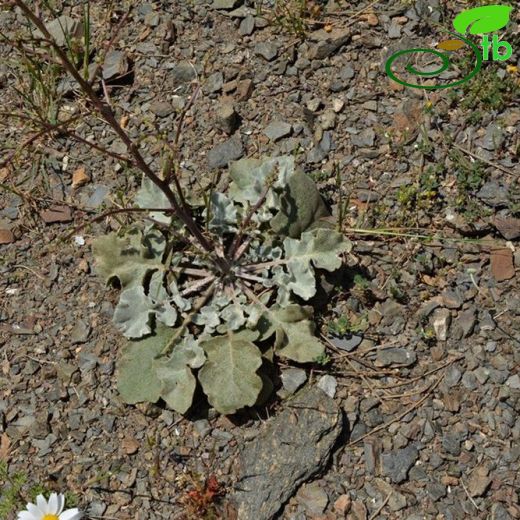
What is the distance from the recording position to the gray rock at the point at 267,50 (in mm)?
4297

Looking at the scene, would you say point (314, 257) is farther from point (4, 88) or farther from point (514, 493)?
point (4, 88)

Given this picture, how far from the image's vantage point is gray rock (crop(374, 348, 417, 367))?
362 cm

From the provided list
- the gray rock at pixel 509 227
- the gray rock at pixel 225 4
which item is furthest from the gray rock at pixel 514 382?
the gray rock at pixel 225 4

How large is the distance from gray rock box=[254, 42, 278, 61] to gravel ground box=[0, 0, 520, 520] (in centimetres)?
2

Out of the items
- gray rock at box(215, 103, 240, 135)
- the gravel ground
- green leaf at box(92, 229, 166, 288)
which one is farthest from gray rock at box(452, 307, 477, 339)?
gray rock at box(215, 103, 240, 135)

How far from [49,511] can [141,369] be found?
78cm

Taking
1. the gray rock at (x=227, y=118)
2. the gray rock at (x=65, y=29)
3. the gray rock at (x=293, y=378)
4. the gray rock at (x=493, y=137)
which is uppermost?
the gray rock at (x=65, y=29)

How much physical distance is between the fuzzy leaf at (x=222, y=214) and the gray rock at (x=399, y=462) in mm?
1363

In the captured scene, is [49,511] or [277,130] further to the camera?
[277,130]

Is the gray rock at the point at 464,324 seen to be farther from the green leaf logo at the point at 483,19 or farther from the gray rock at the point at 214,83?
the gray rock at the point at 214,83

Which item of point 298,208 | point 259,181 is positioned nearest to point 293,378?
point 298,208

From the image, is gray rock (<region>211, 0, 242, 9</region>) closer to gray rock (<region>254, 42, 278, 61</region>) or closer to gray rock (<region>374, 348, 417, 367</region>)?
gray rock (<region>254, 42, 278, 61</region>)

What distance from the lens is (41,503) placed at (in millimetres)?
3432

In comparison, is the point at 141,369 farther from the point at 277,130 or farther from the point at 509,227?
the point at 509,227
